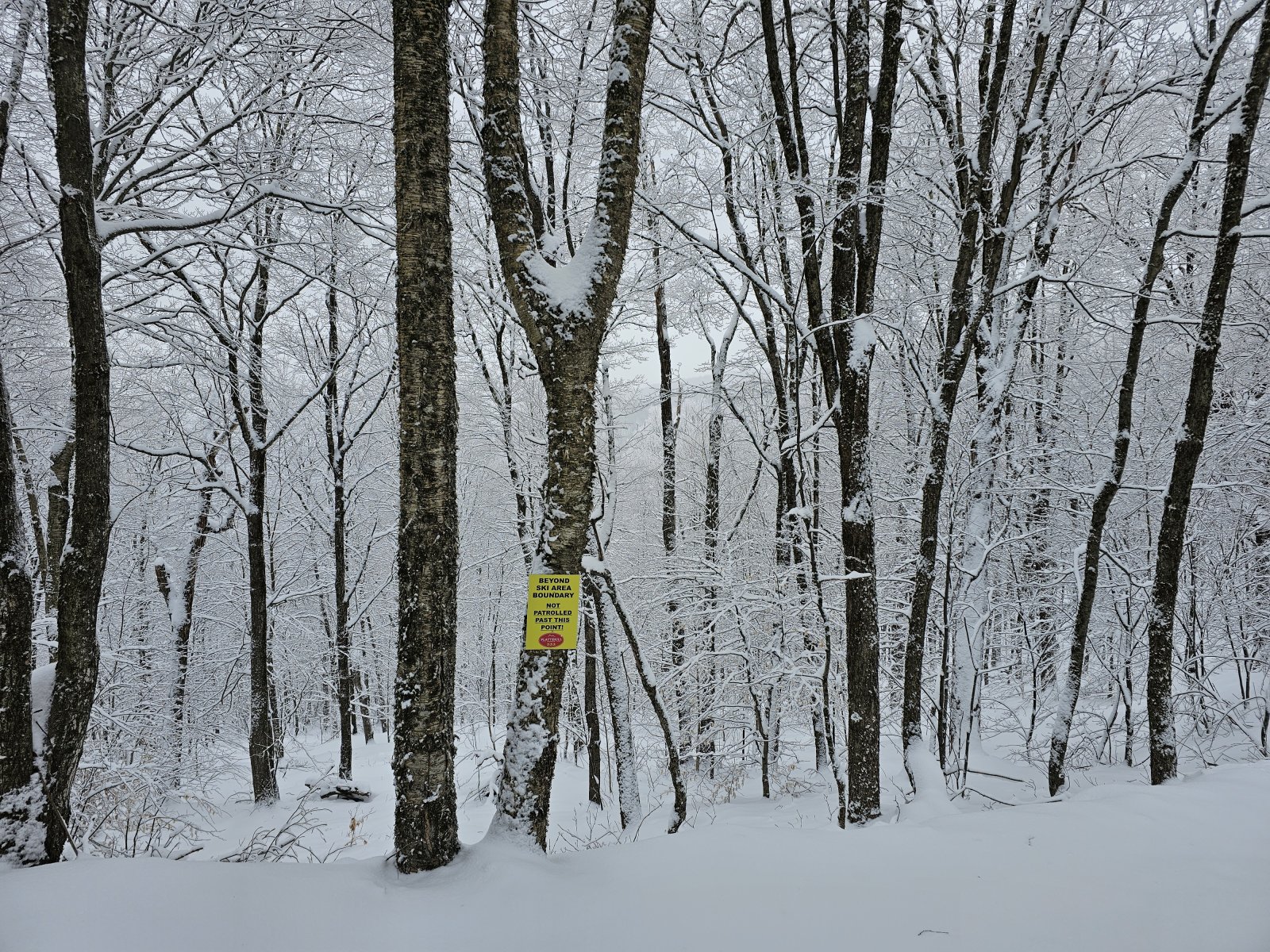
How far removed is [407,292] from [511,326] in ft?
22.8

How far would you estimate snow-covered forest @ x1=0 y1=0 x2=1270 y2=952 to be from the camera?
8.57 ft

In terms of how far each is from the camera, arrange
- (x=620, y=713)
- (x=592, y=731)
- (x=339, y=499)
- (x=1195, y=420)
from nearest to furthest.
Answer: (x=1195, y=420) < (x=620, y=713) < (x=592, y=731) < (x=339, y=499)

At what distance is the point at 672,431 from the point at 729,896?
867 cm

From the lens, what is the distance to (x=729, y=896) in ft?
7.95

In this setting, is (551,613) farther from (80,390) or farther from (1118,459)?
(1118,459)

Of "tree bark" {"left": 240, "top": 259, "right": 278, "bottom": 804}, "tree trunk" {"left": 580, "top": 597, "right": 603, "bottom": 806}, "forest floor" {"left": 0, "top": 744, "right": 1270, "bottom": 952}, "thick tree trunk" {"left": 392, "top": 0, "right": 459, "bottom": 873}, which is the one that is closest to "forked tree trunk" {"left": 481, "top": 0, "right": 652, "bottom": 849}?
"thick tree trunk" {"left": 392, "top": 0, "right": 459, "bottom": 873}

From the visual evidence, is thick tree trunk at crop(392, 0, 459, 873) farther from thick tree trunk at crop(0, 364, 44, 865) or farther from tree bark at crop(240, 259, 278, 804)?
tree bark at crop(240, 259, 278, 804)

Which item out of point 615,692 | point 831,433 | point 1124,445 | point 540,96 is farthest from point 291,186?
point 831,433

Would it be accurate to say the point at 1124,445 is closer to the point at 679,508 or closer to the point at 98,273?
the point at 98,273

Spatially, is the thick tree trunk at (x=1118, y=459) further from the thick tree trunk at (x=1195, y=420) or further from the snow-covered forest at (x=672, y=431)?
the thick tree trunk at (x=1195, y=420)

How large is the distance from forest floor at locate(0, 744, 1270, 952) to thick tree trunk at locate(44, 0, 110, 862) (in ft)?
4.10

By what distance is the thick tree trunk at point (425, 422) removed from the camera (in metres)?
2.72

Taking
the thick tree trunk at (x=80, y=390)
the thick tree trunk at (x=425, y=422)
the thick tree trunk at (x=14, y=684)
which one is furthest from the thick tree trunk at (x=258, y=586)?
the thick tree trunk at (x=425, y=422)

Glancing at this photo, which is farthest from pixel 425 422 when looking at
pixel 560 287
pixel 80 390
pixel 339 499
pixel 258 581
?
pixel 339 499
